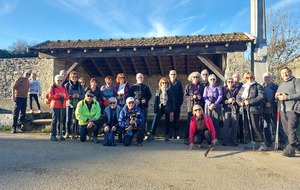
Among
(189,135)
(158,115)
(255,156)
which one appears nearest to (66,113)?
(158,115)

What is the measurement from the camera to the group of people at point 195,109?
16.6 feet

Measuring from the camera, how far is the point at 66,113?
6363mm

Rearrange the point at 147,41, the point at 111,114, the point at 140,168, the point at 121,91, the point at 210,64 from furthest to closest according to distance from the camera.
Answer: the point at 147,41, the point at 210,64, the point at 121,91, the point at 111,114, the point at 140,168

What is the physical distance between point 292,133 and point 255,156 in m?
0.84

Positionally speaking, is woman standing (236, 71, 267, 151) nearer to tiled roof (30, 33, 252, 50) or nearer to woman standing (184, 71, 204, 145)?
woman standing (184, 71, 204, 145)

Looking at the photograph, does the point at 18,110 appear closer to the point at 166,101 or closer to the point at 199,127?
the point at 166,101

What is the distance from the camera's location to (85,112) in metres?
5.86

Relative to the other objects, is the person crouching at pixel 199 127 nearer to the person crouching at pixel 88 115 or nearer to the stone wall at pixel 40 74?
the person crouching at pixel 88 115

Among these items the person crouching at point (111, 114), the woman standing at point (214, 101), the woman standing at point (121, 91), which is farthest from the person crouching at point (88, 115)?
the woman standing at point (214, 101)

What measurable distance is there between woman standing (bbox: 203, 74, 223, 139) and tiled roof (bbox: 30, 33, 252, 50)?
137 inches

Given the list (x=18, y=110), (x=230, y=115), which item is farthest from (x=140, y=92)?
(x=18, y=110)

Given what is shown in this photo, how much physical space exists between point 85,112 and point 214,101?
9.95 ft

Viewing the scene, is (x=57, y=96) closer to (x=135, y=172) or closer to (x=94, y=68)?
(x=135, y=172)

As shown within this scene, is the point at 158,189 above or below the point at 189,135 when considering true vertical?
below
